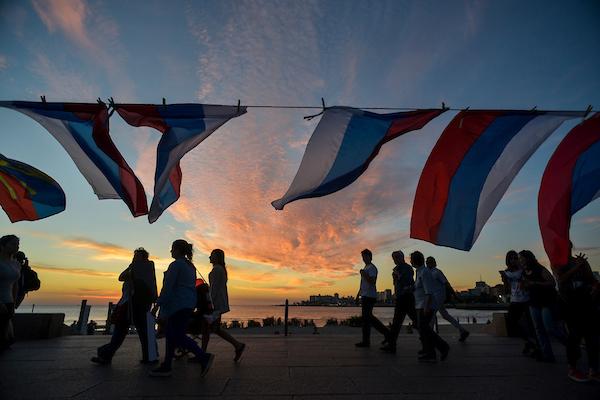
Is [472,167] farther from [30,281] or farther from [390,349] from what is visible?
[30,281]

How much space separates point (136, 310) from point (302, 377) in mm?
3038

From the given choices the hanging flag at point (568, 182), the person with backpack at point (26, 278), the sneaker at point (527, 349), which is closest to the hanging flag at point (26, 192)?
the person with backpack at point (26, 278)

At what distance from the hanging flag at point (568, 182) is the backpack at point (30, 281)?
32.8ft

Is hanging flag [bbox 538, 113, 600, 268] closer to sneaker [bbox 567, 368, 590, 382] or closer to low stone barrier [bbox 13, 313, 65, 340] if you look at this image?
sneaker [bbox 567, 368, 590, 382]

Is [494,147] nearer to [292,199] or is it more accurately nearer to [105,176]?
[292,199]

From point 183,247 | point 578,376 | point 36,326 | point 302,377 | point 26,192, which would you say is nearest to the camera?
point 578,376

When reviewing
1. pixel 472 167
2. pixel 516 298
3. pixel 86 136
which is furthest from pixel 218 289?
pixel 516 298

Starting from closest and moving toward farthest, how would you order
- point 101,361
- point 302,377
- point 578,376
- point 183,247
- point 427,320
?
point 578,376 < point 302,377 < point 183,247 < point 101,361 < point 427,320

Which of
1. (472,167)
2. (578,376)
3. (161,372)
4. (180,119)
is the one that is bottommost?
(578,376)

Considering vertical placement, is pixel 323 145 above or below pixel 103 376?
above

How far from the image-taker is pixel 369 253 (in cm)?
856

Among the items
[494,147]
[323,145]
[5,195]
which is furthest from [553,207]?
[5,195]

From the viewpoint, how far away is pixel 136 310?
254 inches

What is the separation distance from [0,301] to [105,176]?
2.46 metres
